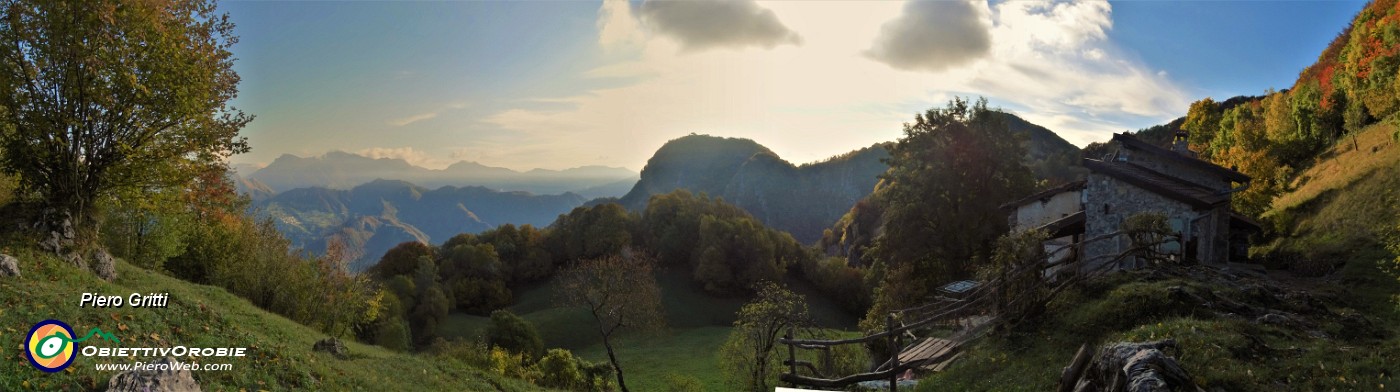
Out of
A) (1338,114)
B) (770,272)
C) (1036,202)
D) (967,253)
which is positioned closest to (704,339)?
(770,272)

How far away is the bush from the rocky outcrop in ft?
129

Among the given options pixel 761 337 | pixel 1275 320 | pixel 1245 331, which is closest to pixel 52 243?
pixel 761 337

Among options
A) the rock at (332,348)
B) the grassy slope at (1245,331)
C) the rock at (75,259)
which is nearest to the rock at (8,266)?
the rock at (75,259)

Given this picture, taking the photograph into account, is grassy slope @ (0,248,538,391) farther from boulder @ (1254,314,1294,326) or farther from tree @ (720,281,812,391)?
boulder @ (1254,314,1294,326)

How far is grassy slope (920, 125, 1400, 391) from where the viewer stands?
9078mm

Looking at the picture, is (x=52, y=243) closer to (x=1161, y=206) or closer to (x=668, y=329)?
(x=1161, y=206)

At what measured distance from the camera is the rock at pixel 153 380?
8.34 metres

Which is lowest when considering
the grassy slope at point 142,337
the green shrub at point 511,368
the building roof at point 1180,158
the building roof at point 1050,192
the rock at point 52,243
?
the green shrub at point 511,368

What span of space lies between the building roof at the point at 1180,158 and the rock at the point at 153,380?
33150 millimetres

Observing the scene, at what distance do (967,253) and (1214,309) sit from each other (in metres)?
21.0

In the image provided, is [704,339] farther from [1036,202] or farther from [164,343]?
[164,343]

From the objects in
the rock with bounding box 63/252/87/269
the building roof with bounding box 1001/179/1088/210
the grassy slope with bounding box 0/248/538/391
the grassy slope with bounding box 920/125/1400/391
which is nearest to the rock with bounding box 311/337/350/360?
the grassy slope with bounding box 0/248/538/391

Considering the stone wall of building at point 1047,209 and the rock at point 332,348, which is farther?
the stone wall of building at point 1047,209

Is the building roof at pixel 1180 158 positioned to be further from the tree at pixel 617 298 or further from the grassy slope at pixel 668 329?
the tree at pixel 617 298
